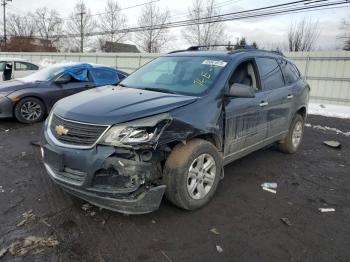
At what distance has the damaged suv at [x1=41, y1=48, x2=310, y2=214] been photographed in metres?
2.95

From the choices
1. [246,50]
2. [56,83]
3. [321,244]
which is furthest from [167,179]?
[56,83]

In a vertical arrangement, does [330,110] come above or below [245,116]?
below

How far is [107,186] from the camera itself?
296 cm

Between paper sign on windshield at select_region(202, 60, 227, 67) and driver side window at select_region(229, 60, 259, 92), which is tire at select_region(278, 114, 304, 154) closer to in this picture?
driver side window at select_region(229, 60, 259, 92)

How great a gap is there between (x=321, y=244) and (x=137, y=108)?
222 cm

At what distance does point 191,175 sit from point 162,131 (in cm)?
68

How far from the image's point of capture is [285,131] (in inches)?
217

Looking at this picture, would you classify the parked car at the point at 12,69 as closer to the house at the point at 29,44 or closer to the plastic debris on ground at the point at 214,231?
the plastic debris on ground at the point at 214,231

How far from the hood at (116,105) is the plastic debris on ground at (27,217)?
1.11m

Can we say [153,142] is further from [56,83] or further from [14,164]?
[56,83]

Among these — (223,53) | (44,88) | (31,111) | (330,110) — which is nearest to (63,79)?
(44,88)

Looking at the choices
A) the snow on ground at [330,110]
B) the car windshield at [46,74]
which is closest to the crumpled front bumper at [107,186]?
the car windshield at [46,74]

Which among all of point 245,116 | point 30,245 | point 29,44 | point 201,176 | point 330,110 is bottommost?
point 30,245

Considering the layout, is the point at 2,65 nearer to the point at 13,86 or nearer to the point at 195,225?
the point at 13,86
